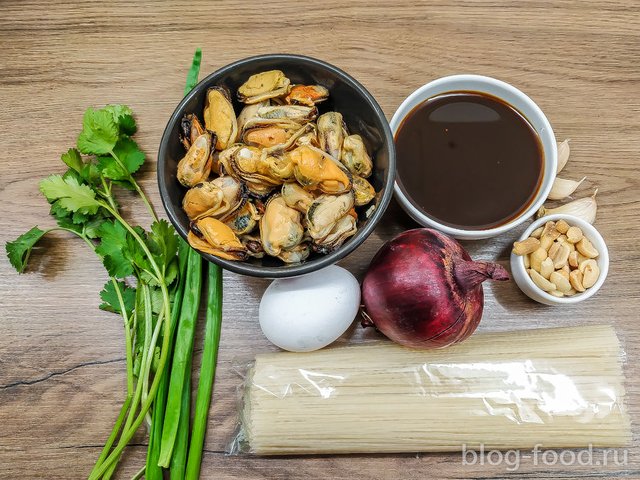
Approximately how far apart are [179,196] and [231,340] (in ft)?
1.09

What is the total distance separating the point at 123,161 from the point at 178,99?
178mm

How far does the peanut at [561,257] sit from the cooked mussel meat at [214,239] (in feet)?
1.88

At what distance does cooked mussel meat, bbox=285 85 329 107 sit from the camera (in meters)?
0.94

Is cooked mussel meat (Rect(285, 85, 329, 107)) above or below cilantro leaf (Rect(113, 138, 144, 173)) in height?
above

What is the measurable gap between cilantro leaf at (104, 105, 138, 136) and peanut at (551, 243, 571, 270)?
2.72ft

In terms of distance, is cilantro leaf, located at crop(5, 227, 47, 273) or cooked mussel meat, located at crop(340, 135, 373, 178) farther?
cilantro leaf, located at crop(5, 227, 47, 273)

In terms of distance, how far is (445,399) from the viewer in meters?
1.04

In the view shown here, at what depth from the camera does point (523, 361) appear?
1.05 meters

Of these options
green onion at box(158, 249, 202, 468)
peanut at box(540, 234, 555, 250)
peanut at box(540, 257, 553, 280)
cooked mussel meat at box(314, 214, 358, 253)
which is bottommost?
green onion at box(158, 249, 202, 468)

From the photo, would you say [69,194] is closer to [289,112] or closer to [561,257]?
[289,112]

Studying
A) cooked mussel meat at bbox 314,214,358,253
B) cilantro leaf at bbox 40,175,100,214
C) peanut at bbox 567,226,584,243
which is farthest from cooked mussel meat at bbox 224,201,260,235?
peanut at bbox 567,226,584,243

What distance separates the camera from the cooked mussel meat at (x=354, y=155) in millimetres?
912

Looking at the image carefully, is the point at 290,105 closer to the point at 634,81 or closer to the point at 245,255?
the point at 245,255

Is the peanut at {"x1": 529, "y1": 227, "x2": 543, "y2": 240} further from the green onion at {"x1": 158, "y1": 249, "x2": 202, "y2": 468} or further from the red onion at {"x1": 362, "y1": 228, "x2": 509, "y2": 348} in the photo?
the green onion at {"x1": 158, "y1": 249, "x2": 202, "y2": 468}
